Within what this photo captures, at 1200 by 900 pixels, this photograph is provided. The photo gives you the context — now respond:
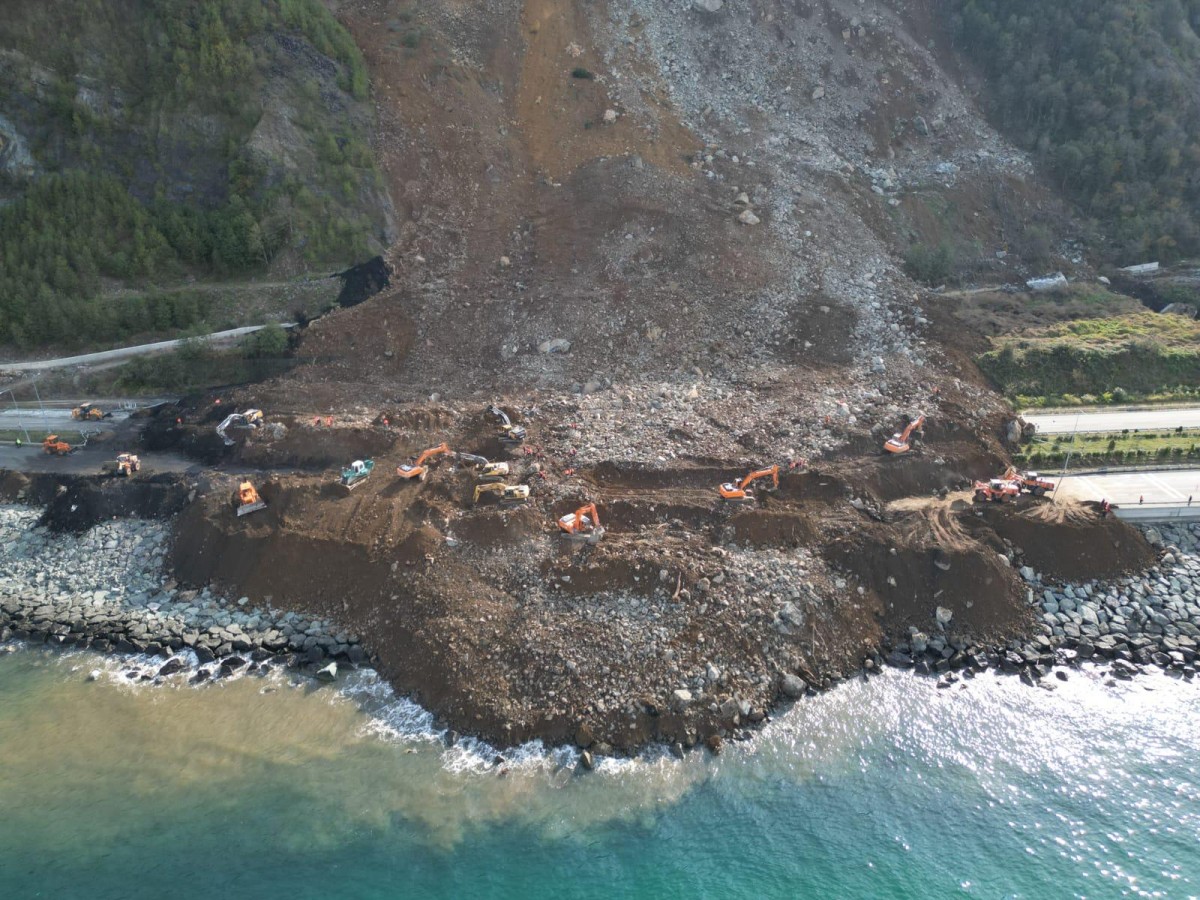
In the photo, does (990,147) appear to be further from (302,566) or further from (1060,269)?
(302,566)

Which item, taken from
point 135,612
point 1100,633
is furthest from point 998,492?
point 135,612

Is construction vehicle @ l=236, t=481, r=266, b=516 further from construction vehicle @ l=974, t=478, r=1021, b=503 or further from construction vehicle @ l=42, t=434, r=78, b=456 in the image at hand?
construction vehicle @ l=974, t=478, r=1021, b=503

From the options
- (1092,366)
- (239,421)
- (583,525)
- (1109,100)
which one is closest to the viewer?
(583,525)

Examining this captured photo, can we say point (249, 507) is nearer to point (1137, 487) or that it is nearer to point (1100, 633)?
point (1100, 633)

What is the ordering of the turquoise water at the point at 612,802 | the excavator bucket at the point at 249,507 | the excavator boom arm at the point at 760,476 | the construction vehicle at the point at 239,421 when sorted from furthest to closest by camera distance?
1. the construction vehicle at the point at 239,421
2. the excavator boom arm at the point at 760,476
3. the excavator bucket at the point at 249,507
4. the turquoise water at the point at 612,802

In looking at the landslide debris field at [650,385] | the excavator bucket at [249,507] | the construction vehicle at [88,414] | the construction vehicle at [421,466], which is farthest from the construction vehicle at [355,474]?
the construction vehicle at [88,414]

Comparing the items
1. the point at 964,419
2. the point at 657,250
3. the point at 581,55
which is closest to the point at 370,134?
the point at 581,55

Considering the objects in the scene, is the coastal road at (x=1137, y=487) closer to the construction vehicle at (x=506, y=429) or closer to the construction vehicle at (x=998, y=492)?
the construction vehicle at (x=998, y=492)
